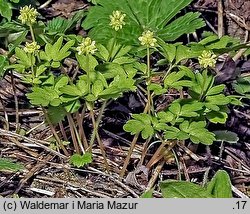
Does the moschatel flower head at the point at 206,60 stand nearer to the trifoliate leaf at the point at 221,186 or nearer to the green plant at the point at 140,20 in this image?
the trifoliate leaf at the point at 221,186

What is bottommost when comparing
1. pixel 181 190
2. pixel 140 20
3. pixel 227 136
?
pixel 181 190

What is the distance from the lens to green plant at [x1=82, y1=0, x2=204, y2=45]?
2.84 meters

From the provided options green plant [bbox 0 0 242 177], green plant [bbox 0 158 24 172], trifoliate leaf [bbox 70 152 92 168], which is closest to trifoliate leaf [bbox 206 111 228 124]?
green plant [bbox 0 0 242 177]

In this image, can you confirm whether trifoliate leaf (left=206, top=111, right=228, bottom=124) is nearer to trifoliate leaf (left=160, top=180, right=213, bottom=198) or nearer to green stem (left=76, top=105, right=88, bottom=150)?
trifoliate leaf (left=160, top=180, right=213, bottom=198)

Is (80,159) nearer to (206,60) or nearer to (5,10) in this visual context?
(206,60)

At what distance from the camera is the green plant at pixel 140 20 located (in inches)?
112

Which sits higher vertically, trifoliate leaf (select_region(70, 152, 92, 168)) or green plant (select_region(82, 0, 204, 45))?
green plant (select_region(82, 0, 204, 45))

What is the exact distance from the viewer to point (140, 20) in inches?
116

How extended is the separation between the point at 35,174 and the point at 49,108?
0.93 ft

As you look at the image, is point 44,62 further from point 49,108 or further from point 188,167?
point 188,167

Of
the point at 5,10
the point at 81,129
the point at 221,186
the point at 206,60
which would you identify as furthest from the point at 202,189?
the point at 5,10

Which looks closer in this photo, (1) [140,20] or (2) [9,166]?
(2) [9,166]

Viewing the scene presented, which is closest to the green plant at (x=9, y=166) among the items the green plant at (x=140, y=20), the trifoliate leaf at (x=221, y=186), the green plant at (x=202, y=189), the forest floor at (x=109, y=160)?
the forest floor at (x=109, y=160)
